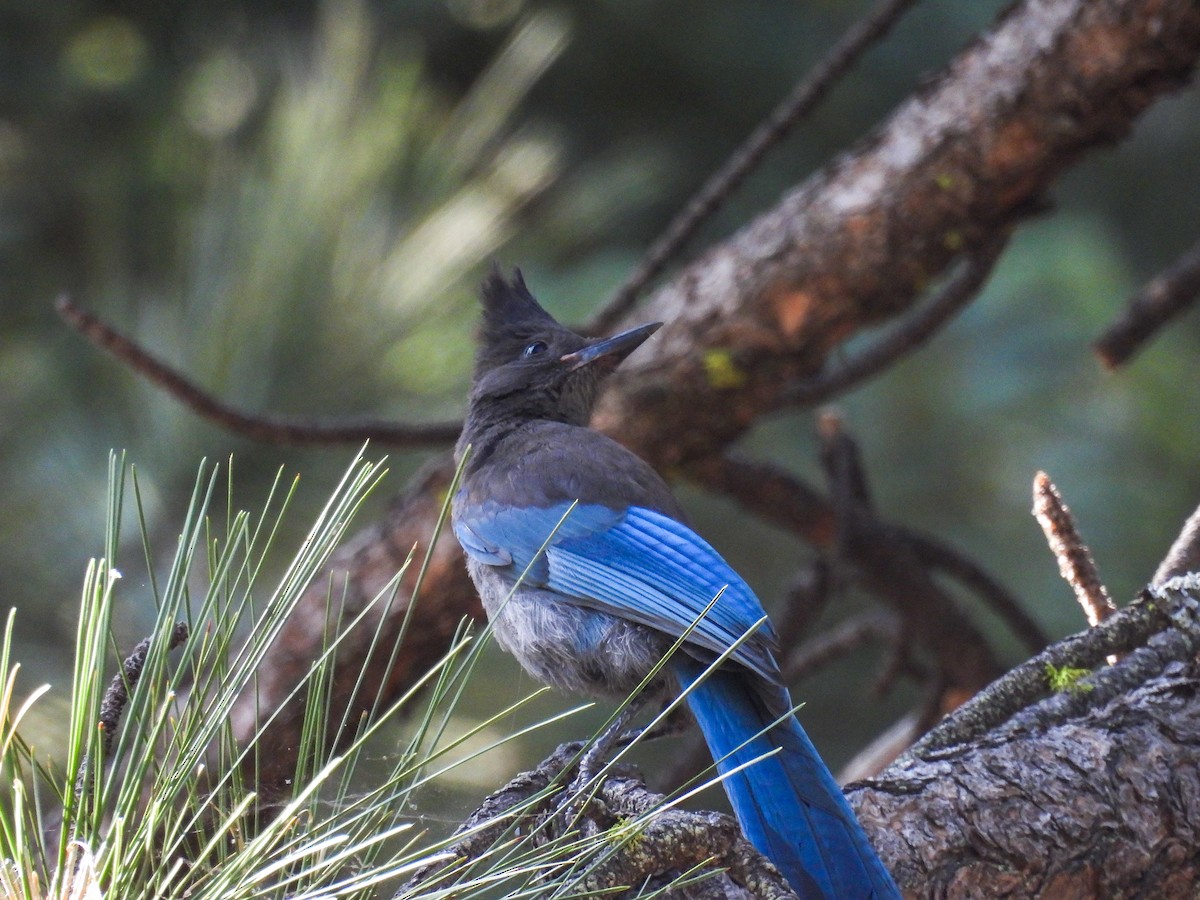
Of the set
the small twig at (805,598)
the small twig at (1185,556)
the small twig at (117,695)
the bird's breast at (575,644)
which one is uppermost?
the small twig at (805,598)

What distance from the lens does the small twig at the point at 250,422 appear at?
7.70 ft

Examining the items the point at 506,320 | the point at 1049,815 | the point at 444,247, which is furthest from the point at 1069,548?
the point at 444,247

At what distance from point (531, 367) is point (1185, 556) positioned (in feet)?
3.92

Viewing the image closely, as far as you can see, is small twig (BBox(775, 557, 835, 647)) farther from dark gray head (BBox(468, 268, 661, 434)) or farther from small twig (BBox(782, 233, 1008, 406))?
dark gray head (BBox(468, 268, 661, 434))

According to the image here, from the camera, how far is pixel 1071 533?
1.86m

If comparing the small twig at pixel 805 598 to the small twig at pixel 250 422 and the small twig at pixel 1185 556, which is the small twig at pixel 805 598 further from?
the small twig at pixel 1185 556

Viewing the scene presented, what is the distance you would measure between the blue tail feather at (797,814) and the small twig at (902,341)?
4.73ft

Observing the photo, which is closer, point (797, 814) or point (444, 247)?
point (797, 814)

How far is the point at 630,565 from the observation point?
2.07m

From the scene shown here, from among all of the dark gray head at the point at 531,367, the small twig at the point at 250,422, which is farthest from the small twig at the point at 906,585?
the small twig at the point at 250,422

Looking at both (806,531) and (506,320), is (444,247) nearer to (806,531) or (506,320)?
(506,320)

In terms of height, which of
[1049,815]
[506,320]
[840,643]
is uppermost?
[506,320]

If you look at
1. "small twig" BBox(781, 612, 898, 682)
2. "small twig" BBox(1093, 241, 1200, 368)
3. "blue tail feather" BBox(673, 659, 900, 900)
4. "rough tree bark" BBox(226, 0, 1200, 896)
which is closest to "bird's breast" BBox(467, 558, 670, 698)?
"blue tail feather" BBox(673, 659, 900, 900)

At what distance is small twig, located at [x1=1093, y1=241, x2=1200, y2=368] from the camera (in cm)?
271
